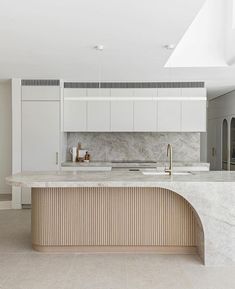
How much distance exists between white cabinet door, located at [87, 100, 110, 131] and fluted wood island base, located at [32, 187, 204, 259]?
2777 mm

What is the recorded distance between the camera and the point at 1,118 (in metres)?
6.51

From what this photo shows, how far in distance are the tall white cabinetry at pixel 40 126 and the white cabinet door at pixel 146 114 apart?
1497 millimetres

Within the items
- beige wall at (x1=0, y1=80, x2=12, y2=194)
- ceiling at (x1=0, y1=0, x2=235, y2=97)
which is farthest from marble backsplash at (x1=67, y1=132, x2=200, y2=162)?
ceiling at (x1=0, y1=0, x2=235, y2=97)

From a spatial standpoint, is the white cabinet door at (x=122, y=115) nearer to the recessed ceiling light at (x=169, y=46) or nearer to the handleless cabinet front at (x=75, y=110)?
the handleless cabinet front at (x=75, y=110)

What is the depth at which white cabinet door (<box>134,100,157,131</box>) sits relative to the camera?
631cm

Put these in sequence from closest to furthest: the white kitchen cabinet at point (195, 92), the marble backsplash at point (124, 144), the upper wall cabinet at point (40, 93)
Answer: the upper wall cabinet at point (40, 93) → the white kitchen cabinet at point (195, 92) → the marble backsplash at point (124, 144)

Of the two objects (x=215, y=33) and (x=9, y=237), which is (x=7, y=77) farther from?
(x=215, y=33)

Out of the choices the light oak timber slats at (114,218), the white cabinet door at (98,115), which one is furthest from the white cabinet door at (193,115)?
the light oak timber slats at (114,218)

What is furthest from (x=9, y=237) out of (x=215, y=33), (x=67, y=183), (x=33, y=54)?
(x=215, y=33)

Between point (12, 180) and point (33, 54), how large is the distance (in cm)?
185

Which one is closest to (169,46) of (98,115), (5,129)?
(98,115)

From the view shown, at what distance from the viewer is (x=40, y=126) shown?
602 centimetres

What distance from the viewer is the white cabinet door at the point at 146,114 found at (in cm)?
631

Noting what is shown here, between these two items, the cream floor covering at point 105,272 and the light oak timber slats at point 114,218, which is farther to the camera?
the light oak timber slats at point 114,218
